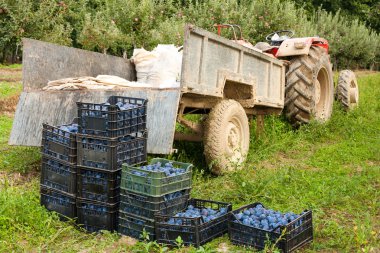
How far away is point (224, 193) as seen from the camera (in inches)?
198

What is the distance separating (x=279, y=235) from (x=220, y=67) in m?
2.37

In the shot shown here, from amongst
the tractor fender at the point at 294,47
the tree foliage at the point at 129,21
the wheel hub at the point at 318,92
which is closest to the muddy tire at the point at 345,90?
the wheel hub at the point at 318,92

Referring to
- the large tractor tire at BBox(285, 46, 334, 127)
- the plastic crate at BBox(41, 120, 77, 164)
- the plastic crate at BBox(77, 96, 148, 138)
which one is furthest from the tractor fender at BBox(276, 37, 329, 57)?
the plastic crate at BBox(41, 120, 77, 164)

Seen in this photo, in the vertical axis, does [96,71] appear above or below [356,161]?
above

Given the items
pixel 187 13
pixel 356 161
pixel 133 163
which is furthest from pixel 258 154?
pixel 187 13

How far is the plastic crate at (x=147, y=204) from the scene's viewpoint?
3.80 m

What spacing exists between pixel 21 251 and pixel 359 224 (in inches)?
104

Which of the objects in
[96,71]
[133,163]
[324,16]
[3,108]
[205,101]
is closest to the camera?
[133,163]

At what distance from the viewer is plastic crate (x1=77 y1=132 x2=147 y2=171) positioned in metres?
3.99

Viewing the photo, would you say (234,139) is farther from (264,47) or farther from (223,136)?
(264,47)

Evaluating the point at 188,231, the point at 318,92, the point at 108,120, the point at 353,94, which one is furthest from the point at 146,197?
the point at 353,94

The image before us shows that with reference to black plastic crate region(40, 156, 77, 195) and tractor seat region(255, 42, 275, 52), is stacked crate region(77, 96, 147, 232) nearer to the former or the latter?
black plastic crate region(40, 156, 77, 195)

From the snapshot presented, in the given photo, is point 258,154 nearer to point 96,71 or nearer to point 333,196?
point 333,196

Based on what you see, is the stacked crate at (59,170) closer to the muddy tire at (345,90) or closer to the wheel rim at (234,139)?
the wheel rim at (234,139)
